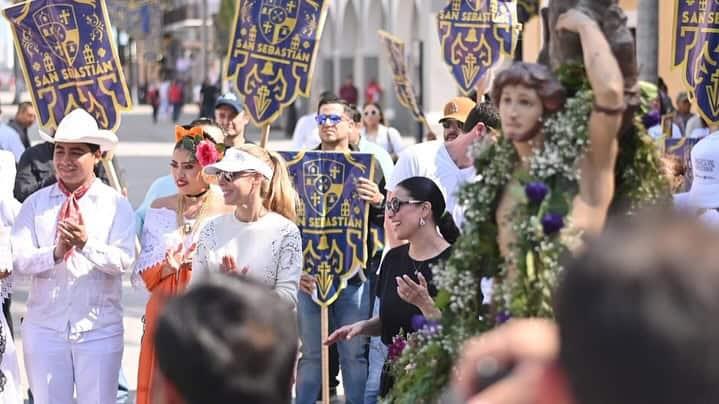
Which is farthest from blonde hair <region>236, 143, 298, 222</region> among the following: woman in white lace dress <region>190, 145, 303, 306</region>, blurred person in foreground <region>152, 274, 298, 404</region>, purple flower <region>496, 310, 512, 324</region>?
blurred person in foreground <region>152, 274, 298, 404</region>

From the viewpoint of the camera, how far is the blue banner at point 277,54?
31.6 ft

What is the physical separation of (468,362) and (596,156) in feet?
6.29

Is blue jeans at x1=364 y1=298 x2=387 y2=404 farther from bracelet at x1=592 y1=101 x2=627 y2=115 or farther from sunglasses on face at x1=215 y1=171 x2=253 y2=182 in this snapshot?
bracelet at x1=592 y1=101 x2=627 y2=115

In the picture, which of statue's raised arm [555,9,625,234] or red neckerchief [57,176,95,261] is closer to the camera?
statue's raised arm [555,9,625,234]

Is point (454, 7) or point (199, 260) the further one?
point (454, 7)

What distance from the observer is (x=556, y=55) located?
Answer: 3.87 metres

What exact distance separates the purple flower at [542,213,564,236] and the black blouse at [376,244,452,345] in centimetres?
228

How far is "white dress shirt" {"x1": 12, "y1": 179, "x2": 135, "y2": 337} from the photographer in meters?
6.53

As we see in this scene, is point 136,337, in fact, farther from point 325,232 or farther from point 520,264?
point 520,264

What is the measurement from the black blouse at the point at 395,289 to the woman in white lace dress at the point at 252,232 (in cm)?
43

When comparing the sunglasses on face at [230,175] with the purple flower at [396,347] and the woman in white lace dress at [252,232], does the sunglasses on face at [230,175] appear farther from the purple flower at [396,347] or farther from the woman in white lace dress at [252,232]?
the purple flower at [396,347]

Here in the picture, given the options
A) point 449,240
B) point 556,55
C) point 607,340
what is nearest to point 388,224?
point 449,240

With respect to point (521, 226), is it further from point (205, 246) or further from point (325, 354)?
point (325, 354)

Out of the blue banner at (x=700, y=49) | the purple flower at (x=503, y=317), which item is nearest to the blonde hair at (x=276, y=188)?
the purple flower at (x=503, y=317)
